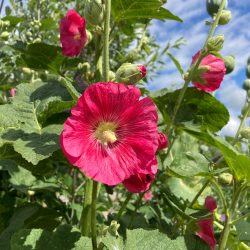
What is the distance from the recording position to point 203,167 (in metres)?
1.12

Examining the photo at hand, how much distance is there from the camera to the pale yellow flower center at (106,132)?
950 mm

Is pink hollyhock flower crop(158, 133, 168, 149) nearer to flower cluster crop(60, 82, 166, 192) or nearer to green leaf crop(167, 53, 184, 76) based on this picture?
flower cluster crop(60, 82, 166, 192)

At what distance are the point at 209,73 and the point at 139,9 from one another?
0.28 m

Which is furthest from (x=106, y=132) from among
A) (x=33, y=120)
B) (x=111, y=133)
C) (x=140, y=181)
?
(x=33, y=120)

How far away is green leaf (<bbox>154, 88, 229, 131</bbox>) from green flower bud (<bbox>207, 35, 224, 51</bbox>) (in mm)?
213

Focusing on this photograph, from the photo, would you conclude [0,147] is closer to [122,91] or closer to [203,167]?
[122,91]

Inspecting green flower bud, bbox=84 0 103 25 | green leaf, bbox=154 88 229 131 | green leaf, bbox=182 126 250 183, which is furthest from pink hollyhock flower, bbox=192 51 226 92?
green flower bud, bbox=84 0 103 25

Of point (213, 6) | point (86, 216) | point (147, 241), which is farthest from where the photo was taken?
point (213, 6)

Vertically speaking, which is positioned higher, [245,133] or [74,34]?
[74,34]

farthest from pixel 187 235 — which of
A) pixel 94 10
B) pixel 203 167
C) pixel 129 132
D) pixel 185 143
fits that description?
pixel 185 143

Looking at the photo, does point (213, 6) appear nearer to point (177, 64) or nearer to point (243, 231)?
point (177, 64)

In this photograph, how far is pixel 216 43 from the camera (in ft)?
3.70

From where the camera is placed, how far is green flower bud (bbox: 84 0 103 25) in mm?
983

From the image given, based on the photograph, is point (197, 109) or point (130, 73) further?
point (197, 109)
